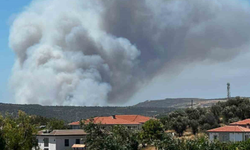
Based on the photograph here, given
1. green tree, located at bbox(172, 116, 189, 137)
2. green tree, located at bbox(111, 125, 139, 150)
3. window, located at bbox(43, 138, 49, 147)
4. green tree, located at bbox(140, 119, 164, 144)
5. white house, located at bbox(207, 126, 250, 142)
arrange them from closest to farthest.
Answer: green tree, located at bbox(111, 125, 139, 150)
white house, located at bbox(207, 126, 250, 142)
green tree, located at bbox(140, 119, 164, 144)
window, located at bbox(43, 138, 49, 147)
green tree, located at bbox(172, 116, 189, 137)

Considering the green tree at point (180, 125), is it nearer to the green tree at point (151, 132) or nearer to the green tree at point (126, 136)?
the green tree at point (151, 132)

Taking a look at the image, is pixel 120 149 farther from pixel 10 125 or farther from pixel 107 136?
pixel 10 125

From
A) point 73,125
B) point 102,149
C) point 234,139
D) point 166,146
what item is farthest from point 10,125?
point 73,125

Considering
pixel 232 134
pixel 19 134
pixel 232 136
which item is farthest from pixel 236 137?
pixel 19 134

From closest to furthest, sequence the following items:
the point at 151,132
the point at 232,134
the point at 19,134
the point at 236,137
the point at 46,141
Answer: the point at 19,134 < the point at 236,137 < the point at 232,134 < the point at 46,141 < the point at 151,132

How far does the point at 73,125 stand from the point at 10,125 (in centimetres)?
4504

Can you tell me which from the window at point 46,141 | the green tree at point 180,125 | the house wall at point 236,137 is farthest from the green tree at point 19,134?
the green tree at point 180,125

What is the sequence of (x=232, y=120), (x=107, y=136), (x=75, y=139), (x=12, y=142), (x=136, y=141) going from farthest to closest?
(x=232, y=120)
(x=75, y=139)
(x=136, y=141)
(x=107, y=136)
(x=12, y=142)

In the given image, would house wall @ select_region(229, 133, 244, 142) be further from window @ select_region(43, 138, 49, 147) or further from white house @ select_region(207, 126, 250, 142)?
window @ select_region(43, 138, 49, 147)

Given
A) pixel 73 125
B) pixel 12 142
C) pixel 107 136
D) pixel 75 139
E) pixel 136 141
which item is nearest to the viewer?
pixel 12 142

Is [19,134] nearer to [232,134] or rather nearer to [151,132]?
[151,132]

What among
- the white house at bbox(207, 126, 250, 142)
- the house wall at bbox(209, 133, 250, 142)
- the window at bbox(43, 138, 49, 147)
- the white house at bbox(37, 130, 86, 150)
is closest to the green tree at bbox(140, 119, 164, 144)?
the white house at bbox(207, 126, 250, 142)

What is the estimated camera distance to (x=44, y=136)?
77312 mm

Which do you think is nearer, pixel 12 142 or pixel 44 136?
pixel 12 142
